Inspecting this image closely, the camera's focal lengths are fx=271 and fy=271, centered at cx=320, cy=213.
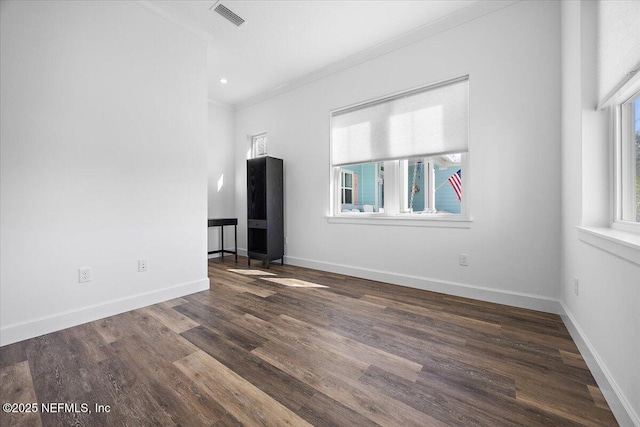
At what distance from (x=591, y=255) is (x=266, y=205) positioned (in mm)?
3431

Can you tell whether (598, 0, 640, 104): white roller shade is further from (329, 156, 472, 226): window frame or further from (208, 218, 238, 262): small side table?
(208, 218, 238, 262): small side table

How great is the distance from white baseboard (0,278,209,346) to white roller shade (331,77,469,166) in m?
2.47

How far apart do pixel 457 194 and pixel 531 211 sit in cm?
66

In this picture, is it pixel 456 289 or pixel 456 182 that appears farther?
pixel 456 182

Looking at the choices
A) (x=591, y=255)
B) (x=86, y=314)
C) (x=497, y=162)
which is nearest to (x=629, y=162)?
(x=591, y=255)

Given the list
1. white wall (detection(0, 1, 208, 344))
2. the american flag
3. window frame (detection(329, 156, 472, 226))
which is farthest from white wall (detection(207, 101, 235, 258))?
the american flag

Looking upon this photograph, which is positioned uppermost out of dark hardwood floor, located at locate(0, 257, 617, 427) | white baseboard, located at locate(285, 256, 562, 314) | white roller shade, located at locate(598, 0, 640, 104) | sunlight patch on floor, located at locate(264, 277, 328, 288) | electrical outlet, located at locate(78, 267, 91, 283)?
white roller shade, located at locate(598, 0, 640, 104)

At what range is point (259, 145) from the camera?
5.05 m

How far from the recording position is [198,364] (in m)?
1.58

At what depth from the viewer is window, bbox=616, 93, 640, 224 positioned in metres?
1.42

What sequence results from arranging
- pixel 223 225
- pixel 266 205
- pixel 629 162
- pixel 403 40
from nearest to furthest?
pixel 629 162
pixel 403 40
pixel 266 205
pixel 223 225

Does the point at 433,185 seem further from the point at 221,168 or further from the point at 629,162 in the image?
the point at 221,168

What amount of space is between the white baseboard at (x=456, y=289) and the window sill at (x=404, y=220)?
0.58m

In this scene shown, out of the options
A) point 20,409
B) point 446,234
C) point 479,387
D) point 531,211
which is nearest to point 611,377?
point 479,387
